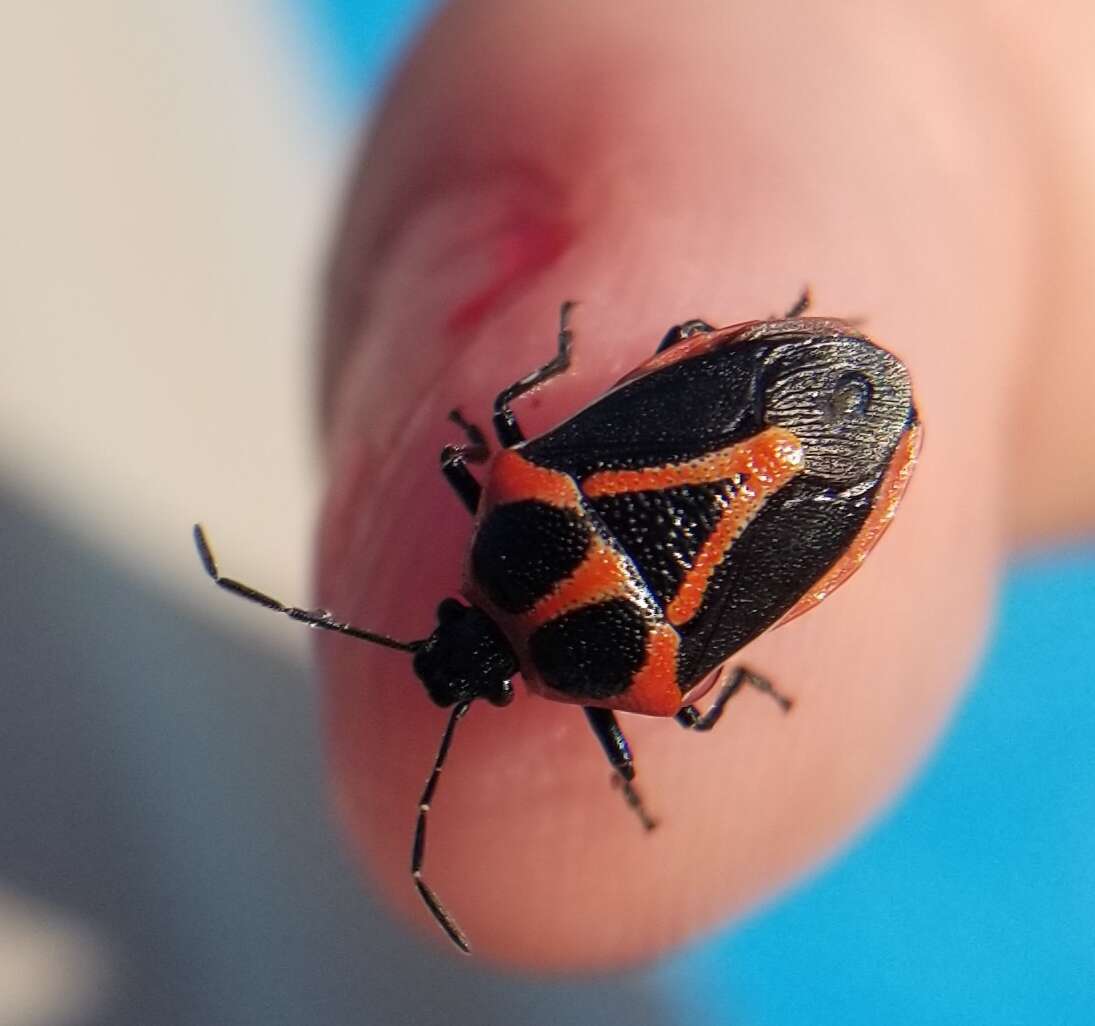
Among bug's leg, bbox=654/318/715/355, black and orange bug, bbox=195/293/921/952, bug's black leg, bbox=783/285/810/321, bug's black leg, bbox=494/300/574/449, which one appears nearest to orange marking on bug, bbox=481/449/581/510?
black and orange bug, bbox=195/293/921/952

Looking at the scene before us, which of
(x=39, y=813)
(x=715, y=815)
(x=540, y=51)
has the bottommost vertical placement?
(x=715, y=815)

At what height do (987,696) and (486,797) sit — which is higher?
(486,797)

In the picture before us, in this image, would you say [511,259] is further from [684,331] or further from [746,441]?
[746,441]

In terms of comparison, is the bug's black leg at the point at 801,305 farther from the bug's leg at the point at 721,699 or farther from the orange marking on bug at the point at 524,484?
the bug's leg at the point at 721,699

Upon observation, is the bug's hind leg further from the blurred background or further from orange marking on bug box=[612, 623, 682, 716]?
the blurred background

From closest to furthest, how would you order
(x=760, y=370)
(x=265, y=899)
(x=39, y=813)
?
(x=760, y=370)
(x=39, y=813)
(x=265, y=899)

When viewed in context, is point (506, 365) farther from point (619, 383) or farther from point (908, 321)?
point (908, 321)

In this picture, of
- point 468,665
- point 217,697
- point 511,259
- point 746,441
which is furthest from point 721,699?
point 217,697

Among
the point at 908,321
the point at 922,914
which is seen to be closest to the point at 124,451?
the point at 908,321
